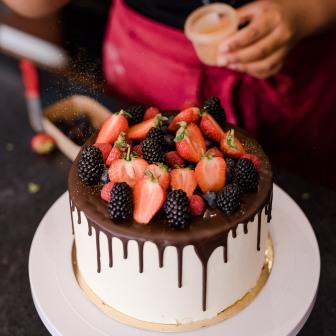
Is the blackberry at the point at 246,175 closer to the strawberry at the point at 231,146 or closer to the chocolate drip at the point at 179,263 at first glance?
Result: the strawberry at the point at 231,146

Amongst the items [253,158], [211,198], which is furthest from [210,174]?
[253,158]

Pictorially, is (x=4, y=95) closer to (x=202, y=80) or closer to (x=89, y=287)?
(x=202, y=80)

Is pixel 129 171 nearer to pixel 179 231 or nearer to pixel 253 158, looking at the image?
pixel 179 231

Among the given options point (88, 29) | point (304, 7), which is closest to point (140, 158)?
point (304, 7)

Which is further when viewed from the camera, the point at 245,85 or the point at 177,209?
the point at 245,85

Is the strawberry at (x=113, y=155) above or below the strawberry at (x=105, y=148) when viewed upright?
above

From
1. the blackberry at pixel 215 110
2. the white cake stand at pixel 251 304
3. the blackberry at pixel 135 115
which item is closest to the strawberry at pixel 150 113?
the blackberry at pixel 135 115

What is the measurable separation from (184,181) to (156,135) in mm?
136

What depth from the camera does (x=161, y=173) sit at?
123 cm

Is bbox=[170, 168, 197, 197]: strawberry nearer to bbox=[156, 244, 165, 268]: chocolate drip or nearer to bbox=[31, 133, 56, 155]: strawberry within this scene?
bbox=[156, 244, 165, 268]: chocolate drip

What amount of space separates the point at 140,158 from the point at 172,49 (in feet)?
2.68

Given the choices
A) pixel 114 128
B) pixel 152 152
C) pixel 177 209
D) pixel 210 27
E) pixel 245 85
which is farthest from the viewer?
pixel 245 85

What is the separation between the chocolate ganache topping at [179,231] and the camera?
1.18 meters

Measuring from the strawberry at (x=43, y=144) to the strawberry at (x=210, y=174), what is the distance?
73cm
